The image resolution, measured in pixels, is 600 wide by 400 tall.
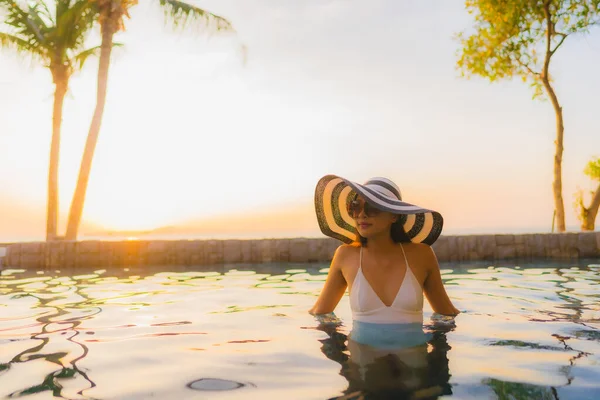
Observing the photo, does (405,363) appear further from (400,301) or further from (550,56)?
(550,56)

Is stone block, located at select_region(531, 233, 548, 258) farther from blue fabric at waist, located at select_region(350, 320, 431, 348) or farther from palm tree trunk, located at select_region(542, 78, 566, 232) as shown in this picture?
blue fabric at waist, located at select_region(350, 320, 431, 348)

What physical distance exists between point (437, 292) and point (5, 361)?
2.66 metres

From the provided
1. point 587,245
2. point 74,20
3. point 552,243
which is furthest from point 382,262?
point 74,20

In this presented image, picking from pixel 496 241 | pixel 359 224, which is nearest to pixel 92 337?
pixel 359 224

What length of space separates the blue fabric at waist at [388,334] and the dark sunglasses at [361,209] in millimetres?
705

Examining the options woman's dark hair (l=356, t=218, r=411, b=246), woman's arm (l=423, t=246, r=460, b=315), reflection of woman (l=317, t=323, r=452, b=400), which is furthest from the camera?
woman's dark hair (l=356, t=218, r=411, b=246)

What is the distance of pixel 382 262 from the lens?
11.2 feet

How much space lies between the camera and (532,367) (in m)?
2.79

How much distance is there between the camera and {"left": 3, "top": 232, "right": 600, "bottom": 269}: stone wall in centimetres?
1011

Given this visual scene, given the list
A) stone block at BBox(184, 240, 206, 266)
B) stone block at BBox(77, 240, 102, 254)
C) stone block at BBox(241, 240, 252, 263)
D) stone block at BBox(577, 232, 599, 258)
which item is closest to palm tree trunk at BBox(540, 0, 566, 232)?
stone block at BBox(577, 232, 599, 258)

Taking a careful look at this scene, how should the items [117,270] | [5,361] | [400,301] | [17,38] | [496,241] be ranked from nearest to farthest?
1. [5,361]
2. [400,301]
3. [117,270]
4. [496,241]
5. [17,38]

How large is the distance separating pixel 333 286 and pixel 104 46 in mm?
12426

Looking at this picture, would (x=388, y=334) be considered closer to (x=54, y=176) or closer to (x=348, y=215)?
A: (x=348, y=215)

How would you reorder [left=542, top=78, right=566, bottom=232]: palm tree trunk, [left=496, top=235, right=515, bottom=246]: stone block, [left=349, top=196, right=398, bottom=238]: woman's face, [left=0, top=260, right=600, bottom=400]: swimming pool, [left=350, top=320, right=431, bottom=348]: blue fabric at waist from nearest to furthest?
[left=0, top=260, right=600, bottom=400]: swimming pool, [left=350, top=320, right=431, bottom=348]: blue fabric at waist, [left=349, top=196, right=398, bottom=238]: woman's face, [left=496, top=235, right=515, bottom=246]: stone block, [left=542, top=78, right=566, bottom=232]: palm tree trunk
